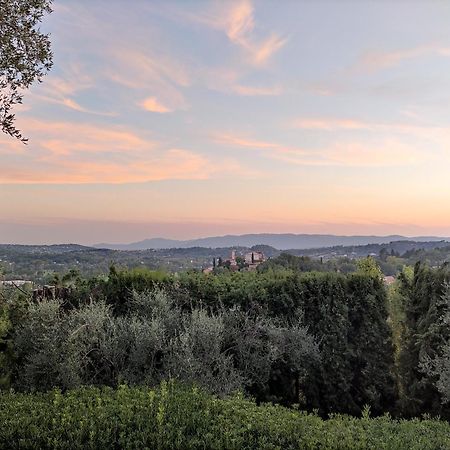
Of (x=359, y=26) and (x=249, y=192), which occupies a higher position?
(x=359, y=26)

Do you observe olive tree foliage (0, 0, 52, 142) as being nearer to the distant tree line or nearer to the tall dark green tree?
the distant tree line

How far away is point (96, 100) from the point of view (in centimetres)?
1060

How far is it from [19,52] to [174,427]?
3.82 metres

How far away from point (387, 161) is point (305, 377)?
24.5 ft

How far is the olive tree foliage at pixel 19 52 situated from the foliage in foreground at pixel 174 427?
258 cm

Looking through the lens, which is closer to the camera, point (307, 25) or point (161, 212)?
point (307, 25)

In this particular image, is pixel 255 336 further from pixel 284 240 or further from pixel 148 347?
pixel 284 240

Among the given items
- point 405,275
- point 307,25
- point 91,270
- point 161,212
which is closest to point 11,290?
point 91,270

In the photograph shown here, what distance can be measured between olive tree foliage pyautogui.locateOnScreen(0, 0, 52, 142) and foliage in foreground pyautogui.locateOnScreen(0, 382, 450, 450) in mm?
2583

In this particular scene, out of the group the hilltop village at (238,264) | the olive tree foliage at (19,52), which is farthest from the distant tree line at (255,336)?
the olive tree foliage at (19,52)

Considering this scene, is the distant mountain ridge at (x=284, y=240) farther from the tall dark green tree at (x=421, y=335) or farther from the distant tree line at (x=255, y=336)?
the tall dark green tree at (x=421, y=335)

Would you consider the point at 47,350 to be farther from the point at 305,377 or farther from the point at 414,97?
the point at 414,97

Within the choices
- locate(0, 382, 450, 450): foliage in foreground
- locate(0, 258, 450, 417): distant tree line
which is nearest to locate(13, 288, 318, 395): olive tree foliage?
locate(0, 258, 450, 417): distant tree line

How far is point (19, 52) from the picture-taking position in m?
4.74
